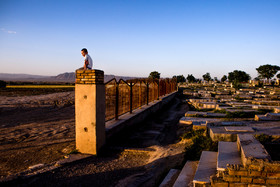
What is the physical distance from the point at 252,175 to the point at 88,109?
317cm

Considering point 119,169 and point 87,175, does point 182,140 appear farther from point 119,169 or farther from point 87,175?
point 87,175

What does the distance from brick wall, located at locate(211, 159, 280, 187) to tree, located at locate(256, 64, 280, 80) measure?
8209cm

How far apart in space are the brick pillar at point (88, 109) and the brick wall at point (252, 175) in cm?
271

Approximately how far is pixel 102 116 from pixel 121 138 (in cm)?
128

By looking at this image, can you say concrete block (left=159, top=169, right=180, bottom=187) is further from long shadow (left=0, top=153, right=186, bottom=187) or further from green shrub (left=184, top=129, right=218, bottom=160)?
green shrub (left=184, top=129, right=218, bottom=160)

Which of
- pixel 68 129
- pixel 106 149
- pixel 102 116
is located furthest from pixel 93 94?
pixel 68 129

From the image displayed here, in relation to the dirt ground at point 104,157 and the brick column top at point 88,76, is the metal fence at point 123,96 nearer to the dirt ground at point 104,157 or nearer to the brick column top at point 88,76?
the dirt ground at point 104,157

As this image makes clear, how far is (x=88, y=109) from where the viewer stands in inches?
167

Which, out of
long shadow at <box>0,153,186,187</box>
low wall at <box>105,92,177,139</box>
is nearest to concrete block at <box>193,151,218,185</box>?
long shadow at <box>0,153,186,187</box>

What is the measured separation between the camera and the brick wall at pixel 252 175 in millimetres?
2104

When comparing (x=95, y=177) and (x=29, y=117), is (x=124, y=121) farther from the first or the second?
(x=29, y=117)

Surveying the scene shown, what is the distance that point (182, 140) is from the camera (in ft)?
16.8

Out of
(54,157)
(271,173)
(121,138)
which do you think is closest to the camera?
(271,173)

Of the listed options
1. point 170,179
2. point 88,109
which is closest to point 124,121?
point 88,109
